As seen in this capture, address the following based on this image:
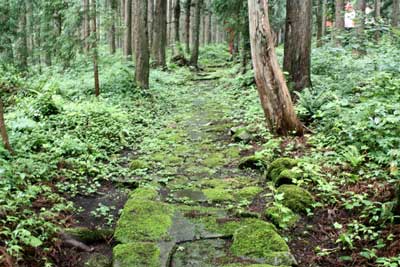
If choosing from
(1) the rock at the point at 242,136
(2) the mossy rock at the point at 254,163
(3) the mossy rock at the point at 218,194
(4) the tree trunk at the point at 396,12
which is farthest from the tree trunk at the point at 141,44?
(4) the tree trunk at the point at 396,12

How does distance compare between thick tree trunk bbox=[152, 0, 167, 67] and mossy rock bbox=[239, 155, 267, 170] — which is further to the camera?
thick tree trunk bbox=[152, 0, 167, 67]

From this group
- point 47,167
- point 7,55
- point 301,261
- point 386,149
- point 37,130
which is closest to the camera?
point 301,261

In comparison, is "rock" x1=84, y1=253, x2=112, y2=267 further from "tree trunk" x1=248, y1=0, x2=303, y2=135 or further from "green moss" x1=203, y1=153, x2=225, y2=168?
"tree trunk" x1=248, y1=0, x2=303, y2=135

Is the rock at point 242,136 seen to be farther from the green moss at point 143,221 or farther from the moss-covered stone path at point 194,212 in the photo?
the green moss at point 143,221

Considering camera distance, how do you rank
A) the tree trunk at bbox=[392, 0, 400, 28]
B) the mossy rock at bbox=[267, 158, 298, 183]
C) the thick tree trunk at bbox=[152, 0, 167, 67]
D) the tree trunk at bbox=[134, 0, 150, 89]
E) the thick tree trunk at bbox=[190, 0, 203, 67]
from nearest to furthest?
the mossy rock at bbox=[267, 158, 298, 183], the tree trunk at bbox=[134, 0, 150, 89], the tree trunk at bbox=[392, 0, 400, 28], the thick tree trunk at bbox=[152, 0, 167, 67], the thick tree trunk at bbox=[190, 0, 203, 67]

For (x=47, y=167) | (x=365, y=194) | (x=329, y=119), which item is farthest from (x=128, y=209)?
(x=329, y=119)

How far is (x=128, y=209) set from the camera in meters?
4.98

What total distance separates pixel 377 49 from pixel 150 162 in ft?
25.4

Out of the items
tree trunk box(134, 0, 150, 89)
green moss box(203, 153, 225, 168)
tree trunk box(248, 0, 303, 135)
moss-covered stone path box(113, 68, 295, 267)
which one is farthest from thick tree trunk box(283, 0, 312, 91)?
tree trunk box(134, 0, 150, 89)

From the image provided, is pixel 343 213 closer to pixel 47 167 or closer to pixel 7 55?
pixel 47 167

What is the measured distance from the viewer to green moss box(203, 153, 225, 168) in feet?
23.9

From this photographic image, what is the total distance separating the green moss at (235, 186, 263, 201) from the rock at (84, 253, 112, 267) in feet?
7.18

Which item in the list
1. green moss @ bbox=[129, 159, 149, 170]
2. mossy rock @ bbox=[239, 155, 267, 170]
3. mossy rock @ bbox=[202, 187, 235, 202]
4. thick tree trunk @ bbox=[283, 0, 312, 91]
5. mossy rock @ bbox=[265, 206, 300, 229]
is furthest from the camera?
thick tree trunk @ bbox=[283, 0, 312, 91]

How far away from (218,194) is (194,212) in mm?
785
